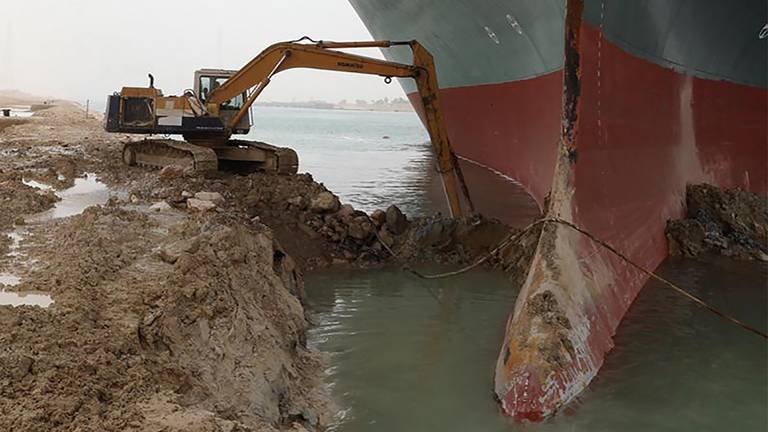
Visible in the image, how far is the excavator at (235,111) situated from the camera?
27.8ft

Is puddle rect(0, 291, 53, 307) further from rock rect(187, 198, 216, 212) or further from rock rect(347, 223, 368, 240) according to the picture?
rock rect(347, 223, 368, 240)

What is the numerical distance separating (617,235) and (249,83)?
5716 millimetres

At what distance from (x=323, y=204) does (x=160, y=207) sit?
2.70 m

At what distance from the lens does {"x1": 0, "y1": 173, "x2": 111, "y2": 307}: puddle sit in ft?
11.4

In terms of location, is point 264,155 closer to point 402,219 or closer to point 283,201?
point 283,201

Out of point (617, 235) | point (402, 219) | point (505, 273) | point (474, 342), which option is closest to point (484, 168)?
point (402, 219)

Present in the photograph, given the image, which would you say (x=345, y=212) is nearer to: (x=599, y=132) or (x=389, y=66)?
(x=389, y=66)

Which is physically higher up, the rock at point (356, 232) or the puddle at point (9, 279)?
the puddle at point (9, 279)

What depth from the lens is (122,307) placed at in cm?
338

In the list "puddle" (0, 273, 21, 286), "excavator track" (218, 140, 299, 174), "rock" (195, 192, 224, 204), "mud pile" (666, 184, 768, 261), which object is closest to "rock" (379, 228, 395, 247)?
"excavator track" (218, 140, 299, 174)

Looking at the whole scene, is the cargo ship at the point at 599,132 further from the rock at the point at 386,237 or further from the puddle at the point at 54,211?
the puddle at the point at 54,211

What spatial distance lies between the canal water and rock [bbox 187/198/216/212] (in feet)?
4.93

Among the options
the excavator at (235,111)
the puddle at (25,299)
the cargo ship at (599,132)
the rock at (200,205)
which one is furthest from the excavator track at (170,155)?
the puddle at (25,299)

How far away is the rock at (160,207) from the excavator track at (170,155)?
253 cm
